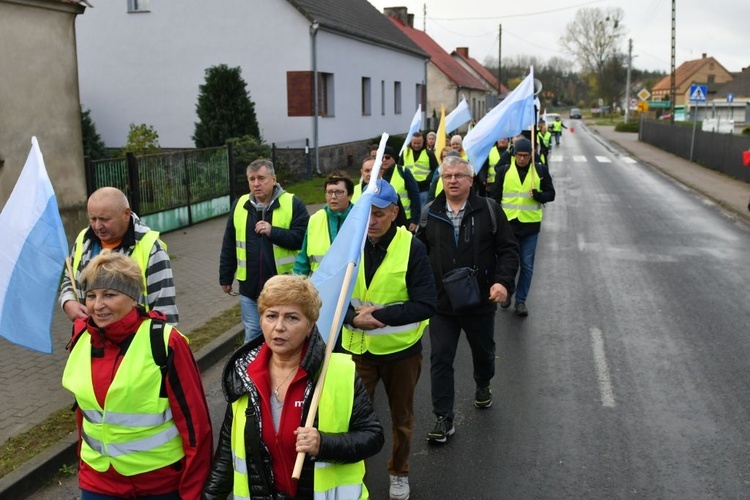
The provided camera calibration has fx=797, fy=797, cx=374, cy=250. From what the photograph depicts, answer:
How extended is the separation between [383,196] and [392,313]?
26.3 inches

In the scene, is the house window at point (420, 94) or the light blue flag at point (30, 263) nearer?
the light blue flag at point (30, 263)

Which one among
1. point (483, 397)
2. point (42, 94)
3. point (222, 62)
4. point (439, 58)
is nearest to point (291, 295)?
point (483, 397)

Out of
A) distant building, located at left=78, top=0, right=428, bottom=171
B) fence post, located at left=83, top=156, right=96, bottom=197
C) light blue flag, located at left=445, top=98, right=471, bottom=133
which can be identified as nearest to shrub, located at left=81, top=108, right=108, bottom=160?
distant building, located at left=78, top=0, right=428, bottom=171

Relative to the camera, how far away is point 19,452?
5207 mm

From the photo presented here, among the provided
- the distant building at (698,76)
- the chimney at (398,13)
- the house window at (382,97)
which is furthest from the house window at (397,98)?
the distant building at (698,76)

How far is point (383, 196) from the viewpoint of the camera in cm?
456

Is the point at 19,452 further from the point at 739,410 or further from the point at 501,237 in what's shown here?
the point at 739,410

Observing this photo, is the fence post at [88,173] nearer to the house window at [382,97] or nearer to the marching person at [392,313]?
the marching person at [392,313]

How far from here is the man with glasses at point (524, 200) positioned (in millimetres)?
9125

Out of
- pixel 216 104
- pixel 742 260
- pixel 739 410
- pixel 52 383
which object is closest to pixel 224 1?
pixel 216 104

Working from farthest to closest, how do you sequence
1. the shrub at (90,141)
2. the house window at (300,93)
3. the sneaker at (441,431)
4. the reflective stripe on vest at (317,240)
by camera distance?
the house window at (300,93)
the shrub at (90,141)
the sneaker at (441,431)
the reflective stripe on vest at (317,240)

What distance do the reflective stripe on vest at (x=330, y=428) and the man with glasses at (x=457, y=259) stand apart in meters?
2.66

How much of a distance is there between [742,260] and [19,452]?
10.9 m

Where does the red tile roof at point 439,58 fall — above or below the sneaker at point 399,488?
above
